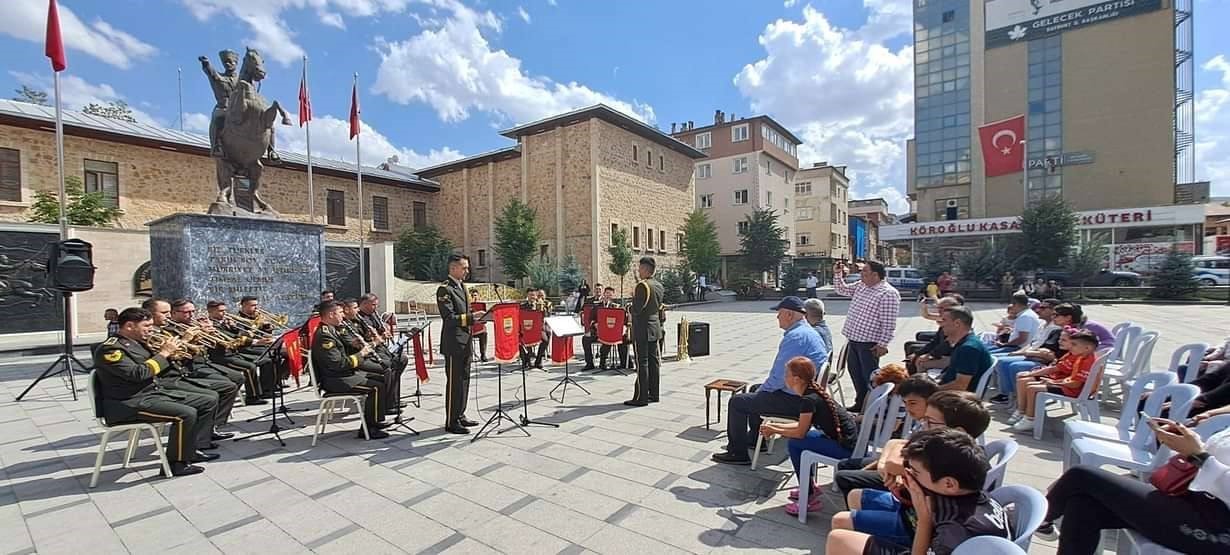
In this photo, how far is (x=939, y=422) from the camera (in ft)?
8.47

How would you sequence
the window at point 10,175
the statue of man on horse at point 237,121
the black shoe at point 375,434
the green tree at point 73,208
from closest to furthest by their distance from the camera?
the black shoe at point 375,434 → the statue of man on horse at point 237,121 → the green tree at point 73,208 → the window at point 10,175

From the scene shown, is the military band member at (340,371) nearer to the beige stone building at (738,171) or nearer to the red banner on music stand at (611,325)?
the red banner on music stand at (611,325)

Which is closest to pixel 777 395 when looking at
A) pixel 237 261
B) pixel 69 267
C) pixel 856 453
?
pixel 856 453

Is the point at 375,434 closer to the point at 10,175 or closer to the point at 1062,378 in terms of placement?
the point at 1062,378

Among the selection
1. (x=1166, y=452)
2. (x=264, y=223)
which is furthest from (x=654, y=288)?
(x=264, y=223)

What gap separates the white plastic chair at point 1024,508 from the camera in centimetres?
178

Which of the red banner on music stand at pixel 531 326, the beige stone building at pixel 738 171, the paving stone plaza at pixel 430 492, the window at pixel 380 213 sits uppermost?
the beige stone building at pixel 738 171

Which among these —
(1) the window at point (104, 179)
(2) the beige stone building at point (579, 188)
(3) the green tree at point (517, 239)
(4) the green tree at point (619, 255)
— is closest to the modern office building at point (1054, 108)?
(2) the beige stone building at point (579, 188)

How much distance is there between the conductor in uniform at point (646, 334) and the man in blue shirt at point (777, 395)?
6.33 ft

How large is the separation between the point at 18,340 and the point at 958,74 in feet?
164

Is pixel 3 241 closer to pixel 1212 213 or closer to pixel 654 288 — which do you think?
pixel 654 288

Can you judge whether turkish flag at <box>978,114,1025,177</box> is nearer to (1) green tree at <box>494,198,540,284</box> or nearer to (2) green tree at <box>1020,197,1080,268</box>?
(2) green tree at <box>1020,197,1080,268</box>

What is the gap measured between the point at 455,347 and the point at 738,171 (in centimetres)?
3780

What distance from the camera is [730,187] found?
40.3 meters
